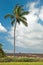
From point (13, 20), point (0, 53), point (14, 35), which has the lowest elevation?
point (0, 53)

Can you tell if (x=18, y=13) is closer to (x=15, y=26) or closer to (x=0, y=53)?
(x=15, y=26)

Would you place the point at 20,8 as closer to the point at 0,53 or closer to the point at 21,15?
the point at 21,15

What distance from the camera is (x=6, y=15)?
205 feet

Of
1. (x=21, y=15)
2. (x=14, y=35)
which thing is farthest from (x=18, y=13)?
(x=14, y=35)

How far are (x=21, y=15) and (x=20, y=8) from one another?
194 cm

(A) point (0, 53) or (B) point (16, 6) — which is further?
(B) point (16, 6)

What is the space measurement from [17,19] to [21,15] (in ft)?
6.27

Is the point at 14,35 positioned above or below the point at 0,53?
above

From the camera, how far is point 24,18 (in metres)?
60.9

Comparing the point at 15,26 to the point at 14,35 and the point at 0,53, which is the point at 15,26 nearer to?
the point at 14,35

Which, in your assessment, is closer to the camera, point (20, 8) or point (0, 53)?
point (0, 53)

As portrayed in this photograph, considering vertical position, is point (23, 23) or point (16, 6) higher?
point (16, 6)

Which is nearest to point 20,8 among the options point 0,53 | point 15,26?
point 15,26

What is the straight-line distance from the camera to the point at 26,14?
61.2 metres
